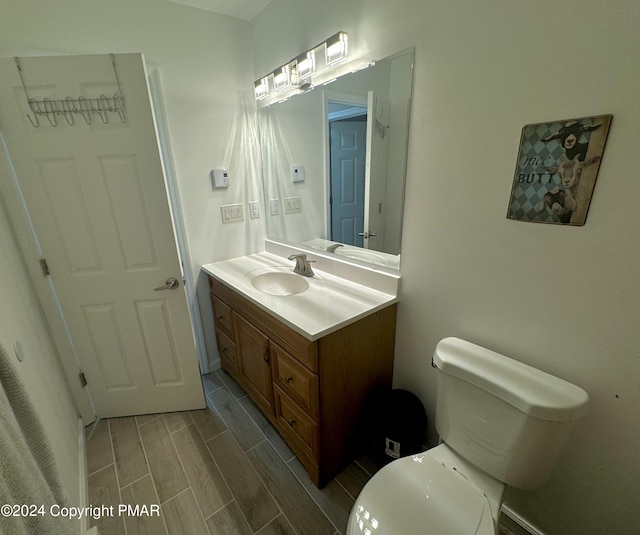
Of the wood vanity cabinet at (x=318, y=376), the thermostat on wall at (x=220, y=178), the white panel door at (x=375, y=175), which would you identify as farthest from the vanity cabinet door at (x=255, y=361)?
the thermostat on wall at (x=220, y=178)

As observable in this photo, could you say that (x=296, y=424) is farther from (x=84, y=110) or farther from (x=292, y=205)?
(x=84, y=110)

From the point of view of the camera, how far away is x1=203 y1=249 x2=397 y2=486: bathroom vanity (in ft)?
3.91

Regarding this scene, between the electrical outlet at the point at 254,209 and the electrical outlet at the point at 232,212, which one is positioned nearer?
the electrical outlet at the point at 232,212

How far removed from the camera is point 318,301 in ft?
4.51

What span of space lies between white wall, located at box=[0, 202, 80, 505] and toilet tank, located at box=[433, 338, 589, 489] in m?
1.50

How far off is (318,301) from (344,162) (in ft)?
2.56

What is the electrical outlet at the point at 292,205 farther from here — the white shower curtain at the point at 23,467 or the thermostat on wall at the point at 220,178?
the white shower curtain at the point at 23,467

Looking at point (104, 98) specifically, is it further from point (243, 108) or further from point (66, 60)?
point (243, 108)

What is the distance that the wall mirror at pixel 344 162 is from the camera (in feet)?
4.14

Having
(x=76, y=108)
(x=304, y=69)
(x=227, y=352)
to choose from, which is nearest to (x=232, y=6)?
(x=304, y=69)

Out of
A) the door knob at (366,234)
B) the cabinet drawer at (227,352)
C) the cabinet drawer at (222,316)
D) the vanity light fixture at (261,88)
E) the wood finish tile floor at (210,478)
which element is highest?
the vanity light fixture at (261,88)

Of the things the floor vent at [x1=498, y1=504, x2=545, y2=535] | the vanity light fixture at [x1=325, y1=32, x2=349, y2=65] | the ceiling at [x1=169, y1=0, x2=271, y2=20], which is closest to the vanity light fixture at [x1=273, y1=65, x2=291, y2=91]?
the vanity light fixture at [x1=325, y1=32, x2=349, y2=65]

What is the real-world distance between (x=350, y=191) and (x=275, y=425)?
1.39 meters

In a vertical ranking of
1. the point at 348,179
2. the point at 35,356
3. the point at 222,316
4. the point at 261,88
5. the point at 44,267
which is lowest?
the point at 222,316
